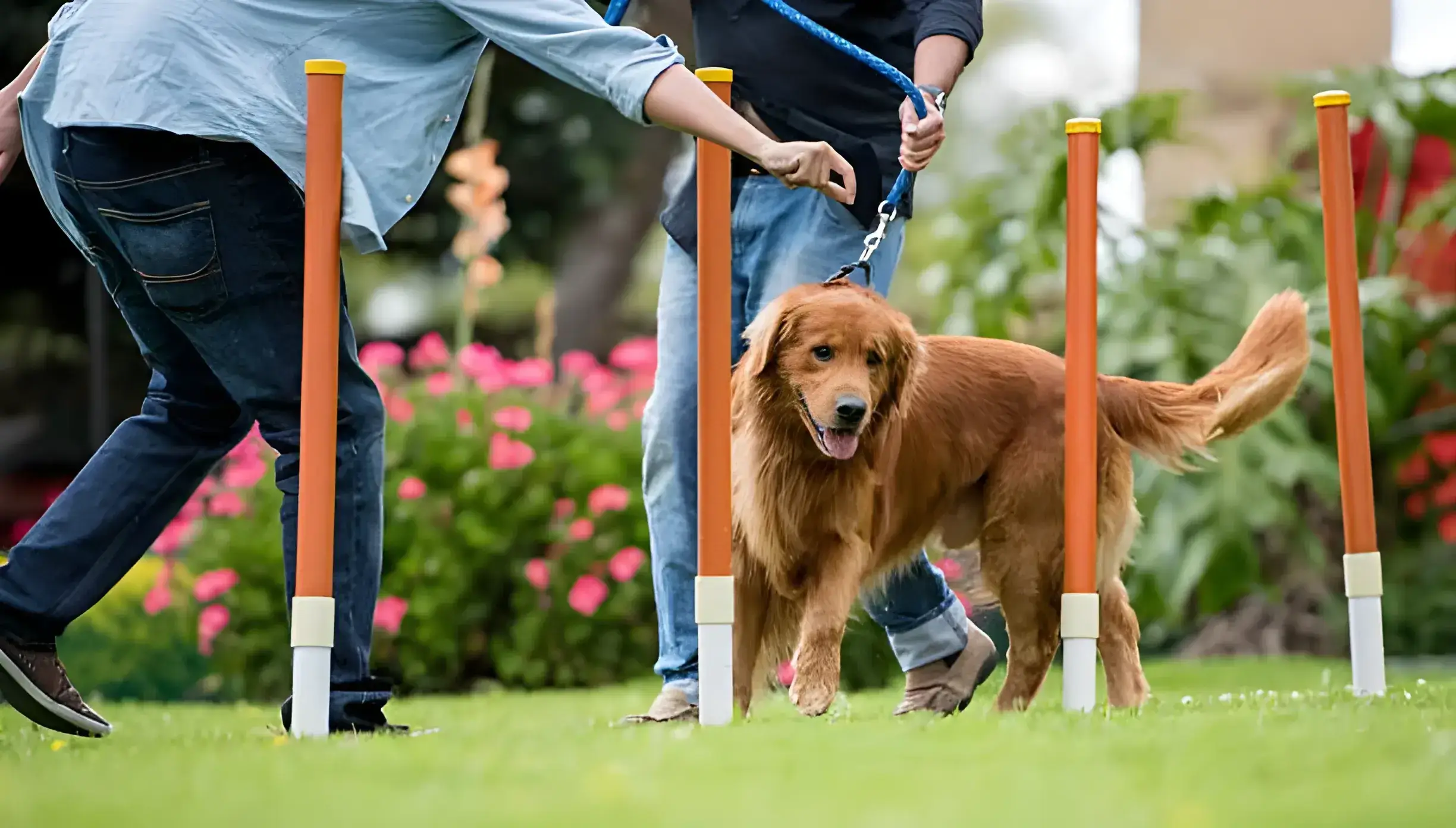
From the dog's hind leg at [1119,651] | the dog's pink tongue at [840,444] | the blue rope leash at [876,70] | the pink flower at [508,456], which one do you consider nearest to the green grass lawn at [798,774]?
the dog's pink tongue at [840,444]

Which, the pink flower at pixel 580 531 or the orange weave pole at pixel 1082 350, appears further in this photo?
the pink flower at pixel 580 531

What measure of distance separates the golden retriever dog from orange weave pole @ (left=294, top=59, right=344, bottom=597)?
0.93m

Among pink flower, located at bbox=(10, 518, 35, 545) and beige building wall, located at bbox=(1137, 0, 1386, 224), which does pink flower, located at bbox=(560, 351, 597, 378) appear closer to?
beige building wall, located at bbox=(1137, 0, 1386, 224)

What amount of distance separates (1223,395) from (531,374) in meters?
2.90

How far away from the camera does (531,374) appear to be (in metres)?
5.75

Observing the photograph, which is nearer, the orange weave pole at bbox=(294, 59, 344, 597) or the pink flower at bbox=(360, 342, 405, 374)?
the orange weave pole at bbox=(294, 59, 344, 597)

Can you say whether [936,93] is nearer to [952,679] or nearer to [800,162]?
[800,162]

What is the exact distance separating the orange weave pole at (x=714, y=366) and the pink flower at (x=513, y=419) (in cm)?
274

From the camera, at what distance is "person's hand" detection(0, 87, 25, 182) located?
111 inches

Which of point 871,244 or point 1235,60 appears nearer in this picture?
point 871,244

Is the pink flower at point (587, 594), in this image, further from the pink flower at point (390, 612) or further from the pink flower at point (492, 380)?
the pink flower at point (492, 380)

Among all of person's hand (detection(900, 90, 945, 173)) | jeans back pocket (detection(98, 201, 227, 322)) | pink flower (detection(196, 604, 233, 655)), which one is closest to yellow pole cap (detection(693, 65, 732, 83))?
person's hand (detection(900, 90, 945, 173))

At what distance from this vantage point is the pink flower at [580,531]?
5.20 metres

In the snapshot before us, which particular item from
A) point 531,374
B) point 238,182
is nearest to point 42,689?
point 238,182
